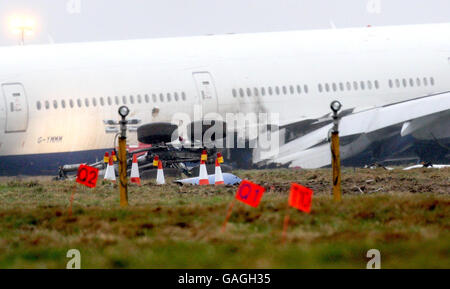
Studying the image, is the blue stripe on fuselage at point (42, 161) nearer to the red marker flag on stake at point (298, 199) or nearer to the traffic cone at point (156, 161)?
the traffic cone at point (156, 161)

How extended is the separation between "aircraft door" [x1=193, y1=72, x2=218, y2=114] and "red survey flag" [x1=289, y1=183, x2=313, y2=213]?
16944 millimetres

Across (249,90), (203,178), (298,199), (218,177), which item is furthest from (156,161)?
(298,199)

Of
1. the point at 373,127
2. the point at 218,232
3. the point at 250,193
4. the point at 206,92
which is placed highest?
the point at 206,92

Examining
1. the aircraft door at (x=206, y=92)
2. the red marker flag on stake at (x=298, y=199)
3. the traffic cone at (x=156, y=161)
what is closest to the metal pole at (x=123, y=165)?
the red marker flag on stake at (x=298, y=199)

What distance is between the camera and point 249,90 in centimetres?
3159

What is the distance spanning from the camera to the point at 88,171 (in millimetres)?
17641

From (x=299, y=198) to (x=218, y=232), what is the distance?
0.99m

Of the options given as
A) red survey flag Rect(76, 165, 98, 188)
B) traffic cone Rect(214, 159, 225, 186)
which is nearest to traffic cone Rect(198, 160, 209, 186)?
traffic cone Rect(214, 159, 225, 186)

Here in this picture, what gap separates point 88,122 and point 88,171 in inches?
500

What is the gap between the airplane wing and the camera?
31172mm

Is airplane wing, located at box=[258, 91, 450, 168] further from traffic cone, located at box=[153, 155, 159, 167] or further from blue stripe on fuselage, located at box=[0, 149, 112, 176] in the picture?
traffic cone, located at box=[153, 155, 159, 167]

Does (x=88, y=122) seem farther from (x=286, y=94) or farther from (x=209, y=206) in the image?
(x=209, y=206)

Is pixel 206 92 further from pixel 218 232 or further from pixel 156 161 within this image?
pixel 218 232

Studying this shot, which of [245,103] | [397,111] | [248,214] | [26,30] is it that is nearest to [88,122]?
[245,103]
